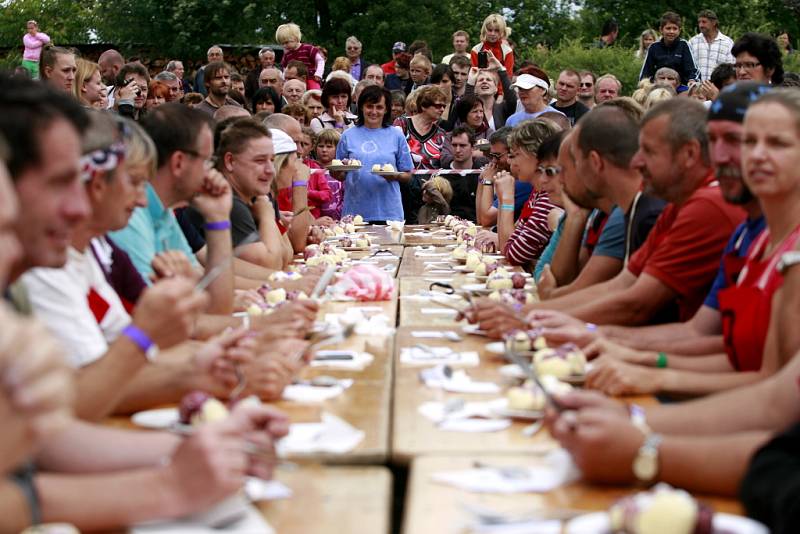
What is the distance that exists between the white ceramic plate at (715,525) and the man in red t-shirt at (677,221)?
7.19 ft

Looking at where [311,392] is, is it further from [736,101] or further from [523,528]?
[736,101]

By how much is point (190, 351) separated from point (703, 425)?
5.49 ft

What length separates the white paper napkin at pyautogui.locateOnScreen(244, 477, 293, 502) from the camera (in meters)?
2.09

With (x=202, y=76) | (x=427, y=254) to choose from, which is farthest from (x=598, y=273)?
(x=202, y=76)

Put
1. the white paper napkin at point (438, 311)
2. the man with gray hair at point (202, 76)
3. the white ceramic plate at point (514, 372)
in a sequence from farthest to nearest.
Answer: the man with gray hair at point (202, 76), the white paper napkin at point (438, 311), the white ceramic plate at point (514, 372)

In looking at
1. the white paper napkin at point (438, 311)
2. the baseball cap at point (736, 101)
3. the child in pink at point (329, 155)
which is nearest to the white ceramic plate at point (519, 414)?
the baseball cap at point (736, 101)

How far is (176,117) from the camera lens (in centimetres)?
444

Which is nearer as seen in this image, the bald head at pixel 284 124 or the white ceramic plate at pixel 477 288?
the white ceramic plate at pixel 477 288

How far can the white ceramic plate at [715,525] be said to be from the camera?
184 centimetres

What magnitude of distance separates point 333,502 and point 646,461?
0.63 meters

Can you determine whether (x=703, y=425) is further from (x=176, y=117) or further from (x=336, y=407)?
(x=176, y=117)

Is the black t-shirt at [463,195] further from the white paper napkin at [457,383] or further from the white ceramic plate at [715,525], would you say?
the white ceramic plate at [715,525]

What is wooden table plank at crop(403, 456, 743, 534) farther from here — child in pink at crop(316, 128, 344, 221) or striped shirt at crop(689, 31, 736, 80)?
striped shirt at crop(689, 31, 736, 80)

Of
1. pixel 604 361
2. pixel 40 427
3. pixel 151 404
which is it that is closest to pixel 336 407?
pixel 151 404
